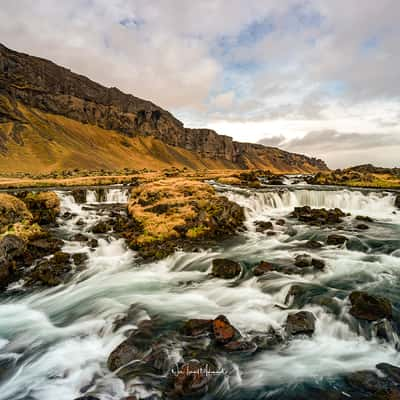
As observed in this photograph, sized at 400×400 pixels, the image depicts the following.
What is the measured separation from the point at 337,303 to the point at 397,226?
2028cm

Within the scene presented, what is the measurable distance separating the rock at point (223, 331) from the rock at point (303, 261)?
24.4 feet

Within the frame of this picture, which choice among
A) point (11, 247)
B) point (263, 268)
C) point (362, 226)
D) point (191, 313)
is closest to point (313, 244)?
point (263, 268)

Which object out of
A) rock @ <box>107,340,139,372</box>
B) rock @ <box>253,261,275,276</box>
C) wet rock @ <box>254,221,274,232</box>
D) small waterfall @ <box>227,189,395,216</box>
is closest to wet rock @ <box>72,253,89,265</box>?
rock @ <box>107,340,139,372</box>

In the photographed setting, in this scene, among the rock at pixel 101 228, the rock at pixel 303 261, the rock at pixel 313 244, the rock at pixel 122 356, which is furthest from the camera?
the rock at pixel 101 228

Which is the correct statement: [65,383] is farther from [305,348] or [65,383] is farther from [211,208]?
[211,208]

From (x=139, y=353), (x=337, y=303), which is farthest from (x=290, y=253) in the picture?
(x=139, y=353)

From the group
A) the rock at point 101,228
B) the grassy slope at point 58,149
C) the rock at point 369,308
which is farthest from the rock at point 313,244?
the grassy slope at point 58,149

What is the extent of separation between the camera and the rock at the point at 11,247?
1549 cm

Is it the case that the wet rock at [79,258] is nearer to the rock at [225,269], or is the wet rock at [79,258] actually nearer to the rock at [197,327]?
the rock at [225,269]

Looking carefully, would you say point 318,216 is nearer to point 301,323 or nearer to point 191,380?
point 301,323

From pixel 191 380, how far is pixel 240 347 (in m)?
2.21

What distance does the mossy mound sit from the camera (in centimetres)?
1965

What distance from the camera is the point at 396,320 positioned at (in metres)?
9.91

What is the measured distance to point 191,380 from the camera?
24.3 feet
